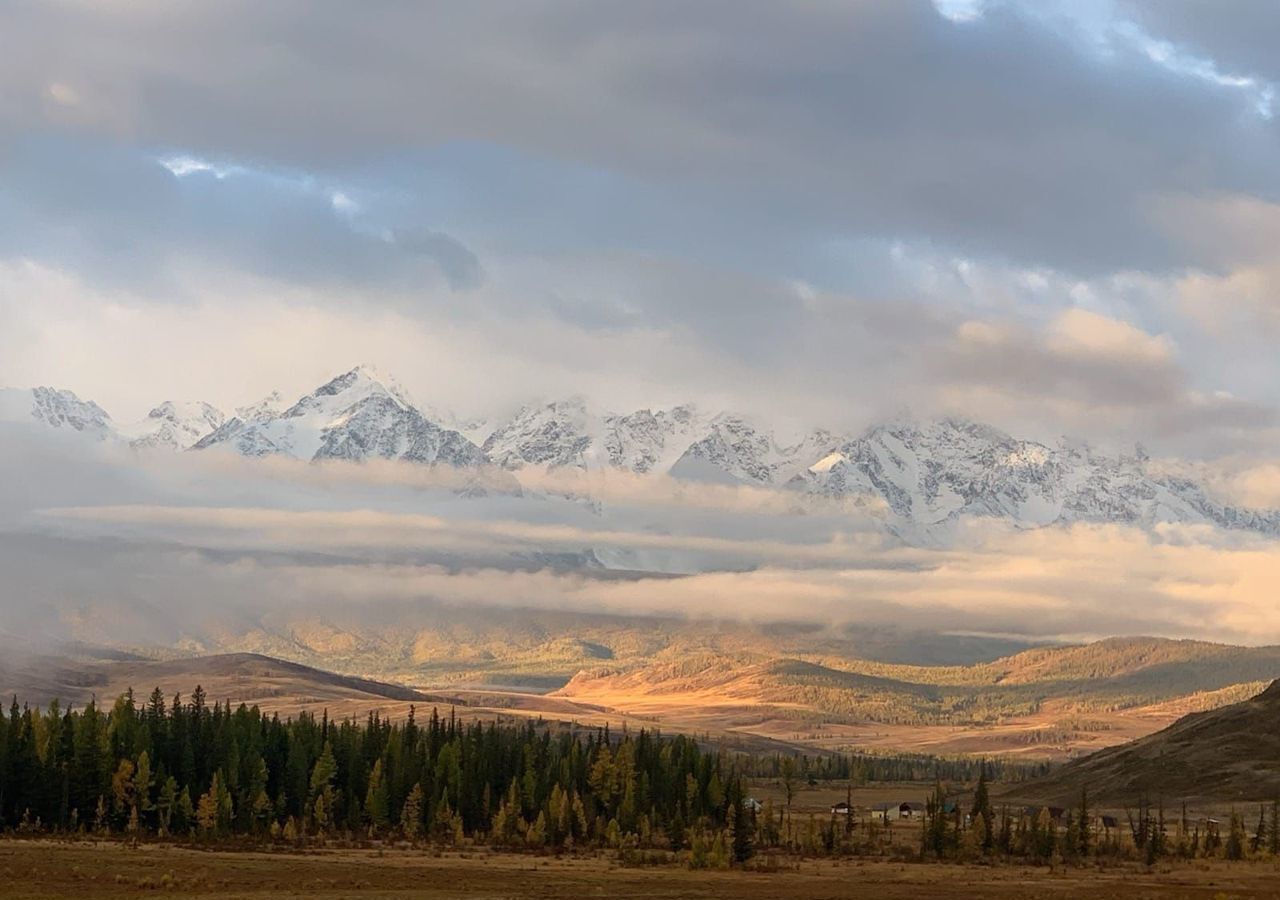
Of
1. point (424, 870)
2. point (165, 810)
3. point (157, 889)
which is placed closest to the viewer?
point (157, 889)

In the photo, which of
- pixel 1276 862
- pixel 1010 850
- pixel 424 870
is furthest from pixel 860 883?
pixel 1276 862

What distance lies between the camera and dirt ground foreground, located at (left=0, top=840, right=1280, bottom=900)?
119438mm

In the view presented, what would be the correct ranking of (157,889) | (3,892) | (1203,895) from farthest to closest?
(1203,895)
(157,889)
(3,892)

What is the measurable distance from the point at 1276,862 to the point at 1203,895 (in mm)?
61153

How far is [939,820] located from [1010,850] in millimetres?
8552

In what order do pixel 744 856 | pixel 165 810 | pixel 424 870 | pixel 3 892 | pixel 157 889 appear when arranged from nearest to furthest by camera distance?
1. pixel 3 892
2. pixel 157 889
3. pixel 424 870
4. pixel 744 856
5. pixel 165 810

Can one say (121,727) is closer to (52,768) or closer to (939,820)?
(52,768)

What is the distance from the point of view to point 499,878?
138 meters

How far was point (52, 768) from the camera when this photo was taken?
18600 centimetres

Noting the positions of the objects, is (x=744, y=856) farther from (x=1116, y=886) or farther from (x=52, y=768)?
(x=52, y=768)

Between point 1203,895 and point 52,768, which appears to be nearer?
point 1203,895

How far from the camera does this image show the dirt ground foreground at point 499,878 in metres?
119

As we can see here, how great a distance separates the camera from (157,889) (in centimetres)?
11569

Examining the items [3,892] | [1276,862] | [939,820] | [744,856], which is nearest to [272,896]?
[3,892]
